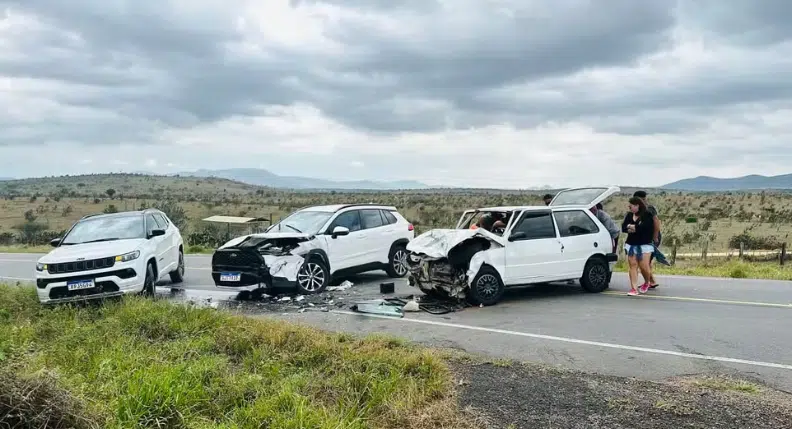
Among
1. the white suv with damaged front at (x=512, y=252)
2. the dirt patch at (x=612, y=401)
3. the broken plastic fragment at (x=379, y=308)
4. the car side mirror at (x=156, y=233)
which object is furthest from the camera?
the car side mirror at (x=156, y=233)

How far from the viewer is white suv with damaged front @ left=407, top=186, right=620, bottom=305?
1076 cm

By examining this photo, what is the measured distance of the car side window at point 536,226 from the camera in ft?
37.7

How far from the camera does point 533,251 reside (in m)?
11.4

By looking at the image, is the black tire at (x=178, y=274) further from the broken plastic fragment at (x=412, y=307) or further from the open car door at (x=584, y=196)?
the open car door at (x=584, y=196)

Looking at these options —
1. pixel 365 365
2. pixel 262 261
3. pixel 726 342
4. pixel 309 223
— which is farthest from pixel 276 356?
pixel 309 223

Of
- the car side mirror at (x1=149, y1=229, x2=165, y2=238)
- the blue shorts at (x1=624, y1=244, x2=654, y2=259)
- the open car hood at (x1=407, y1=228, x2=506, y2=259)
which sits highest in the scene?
the car side mirror at (x1=149, y1=229, x2=165, y2=238)

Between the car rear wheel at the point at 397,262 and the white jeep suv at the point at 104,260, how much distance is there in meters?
4.92

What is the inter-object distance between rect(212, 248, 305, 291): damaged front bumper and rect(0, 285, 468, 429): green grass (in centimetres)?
261

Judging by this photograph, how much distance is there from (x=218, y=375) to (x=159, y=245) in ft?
24.3

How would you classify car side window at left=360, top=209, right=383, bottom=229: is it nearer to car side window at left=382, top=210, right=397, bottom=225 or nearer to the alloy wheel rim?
car side window at left=382, top=210, right=397, bottom=225

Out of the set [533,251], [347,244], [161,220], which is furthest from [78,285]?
[533,251]

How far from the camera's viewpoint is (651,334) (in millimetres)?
8477

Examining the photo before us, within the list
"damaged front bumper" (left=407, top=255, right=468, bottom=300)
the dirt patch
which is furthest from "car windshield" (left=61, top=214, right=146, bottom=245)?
the dirt patch

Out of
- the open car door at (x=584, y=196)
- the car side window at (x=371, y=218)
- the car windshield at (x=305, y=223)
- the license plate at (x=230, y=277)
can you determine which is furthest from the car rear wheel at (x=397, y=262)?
the license plate at (x=230, y=277)
